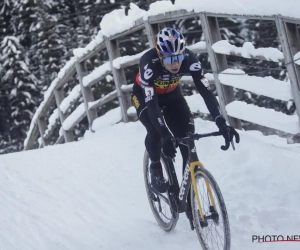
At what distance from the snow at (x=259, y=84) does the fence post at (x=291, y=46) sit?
15cm

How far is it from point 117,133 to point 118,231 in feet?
13.2

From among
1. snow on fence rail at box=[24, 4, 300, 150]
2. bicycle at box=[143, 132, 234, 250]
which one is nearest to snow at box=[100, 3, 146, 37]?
snow on fence rail at box=[24, 4, 300, 150]

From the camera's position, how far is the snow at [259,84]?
6.32 m

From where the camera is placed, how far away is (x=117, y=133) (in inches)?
371

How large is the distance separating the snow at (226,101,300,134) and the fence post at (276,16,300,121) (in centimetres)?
27

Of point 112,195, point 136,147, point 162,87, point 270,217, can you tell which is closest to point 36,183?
point 112,195

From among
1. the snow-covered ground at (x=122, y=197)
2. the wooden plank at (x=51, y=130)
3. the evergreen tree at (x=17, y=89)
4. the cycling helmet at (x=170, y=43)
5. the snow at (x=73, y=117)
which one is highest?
the cycling helmet at (x=170, y=43)

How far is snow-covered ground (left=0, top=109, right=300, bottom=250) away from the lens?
5.19 meters

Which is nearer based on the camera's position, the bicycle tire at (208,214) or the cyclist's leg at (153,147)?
the bicycle tire at (208,214)

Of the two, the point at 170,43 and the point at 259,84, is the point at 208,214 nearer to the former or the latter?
the point at 170,43

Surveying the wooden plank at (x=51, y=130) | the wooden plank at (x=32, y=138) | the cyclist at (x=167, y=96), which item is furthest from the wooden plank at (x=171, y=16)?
the wooden plank at (x=32, y=138)

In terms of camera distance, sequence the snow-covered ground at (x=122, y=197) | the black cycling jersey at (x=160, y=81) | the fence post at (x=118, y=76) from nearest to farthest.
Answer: the black cycling jersey at (x=160, y=81)
the snow-covered ground at (x=122, y=197)
the fence post at (x=118, y=76)

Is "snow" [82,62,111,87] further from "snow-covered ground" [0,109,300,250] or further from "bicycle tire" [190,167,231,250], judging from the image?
"bicycle tire" [190,167,231,250]

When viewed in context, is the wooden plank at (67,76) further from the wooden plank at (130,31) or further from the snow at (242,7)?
the snow at (242,7)
